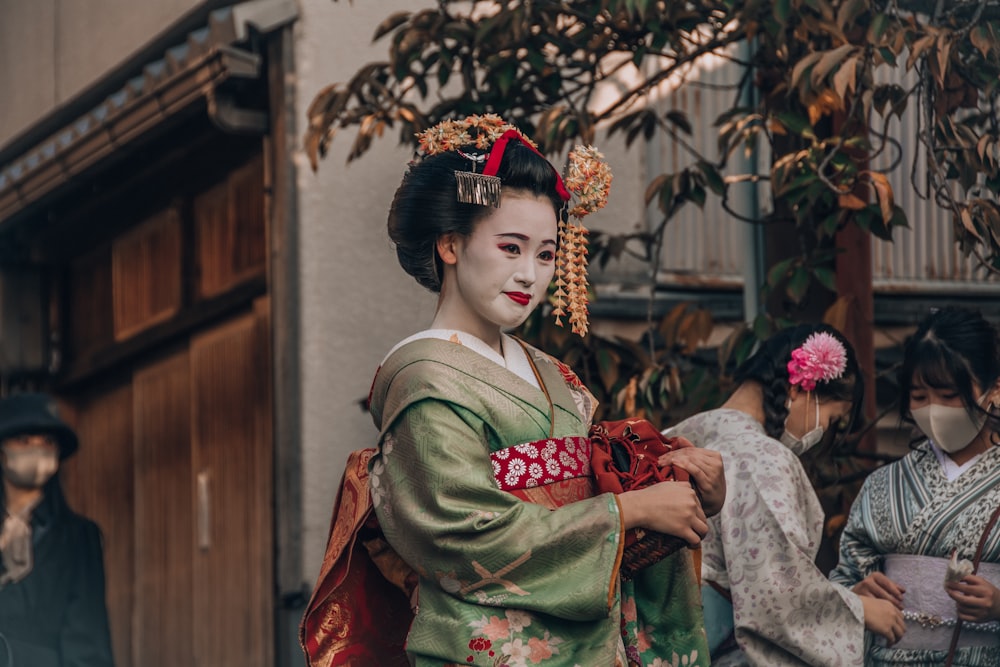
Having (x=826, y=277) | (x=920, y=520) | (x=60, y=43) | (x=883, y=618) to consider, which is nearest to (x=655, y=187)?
(x=826, y=277)

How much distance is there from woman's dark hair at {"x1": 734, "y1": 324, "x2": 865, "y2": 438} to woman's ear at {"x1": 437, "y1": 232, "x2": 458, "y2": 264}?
1.76 metres

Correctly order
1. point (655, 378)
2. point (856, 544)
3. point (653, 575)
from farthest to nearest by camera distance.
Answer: point (655, 378), point (856, 544), point (653, 575)

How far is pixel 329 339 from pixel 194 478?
6.63 feet

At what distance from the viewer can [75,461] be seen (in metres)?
11.9

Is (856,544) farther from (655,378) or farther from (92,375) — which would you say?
(92,375)

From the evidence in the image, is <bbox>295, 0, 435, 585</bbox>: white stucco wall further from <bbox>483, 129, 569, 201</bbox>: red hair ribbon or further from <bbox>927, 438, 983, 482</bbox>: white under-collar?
<bbox>483, 129, 569, 201</bbox>: red hair ribbon

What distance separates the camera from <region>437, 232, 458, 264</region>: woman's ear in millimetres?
4223

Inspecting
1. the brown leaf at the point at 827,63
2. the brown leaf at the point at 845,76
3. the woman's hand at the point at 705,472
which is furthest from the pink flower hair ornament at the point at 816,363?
the woman's hand at the point at 705,472

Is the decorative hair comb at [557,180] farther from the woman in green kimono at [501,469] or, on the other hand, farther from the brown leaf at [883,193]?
the brown leaf at [883,193]

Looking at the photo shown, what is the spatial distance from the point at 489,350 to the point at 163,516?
6373 millimetres

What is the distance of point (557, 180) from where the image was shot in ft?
14.1

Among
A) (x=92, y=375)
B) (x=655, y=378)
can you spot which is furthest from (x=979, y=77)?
(x=92, y=375)

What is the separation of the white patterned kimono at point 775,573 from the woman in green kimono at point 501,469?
96cm

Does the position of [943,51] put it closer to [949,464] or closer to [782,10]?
[782,10]
